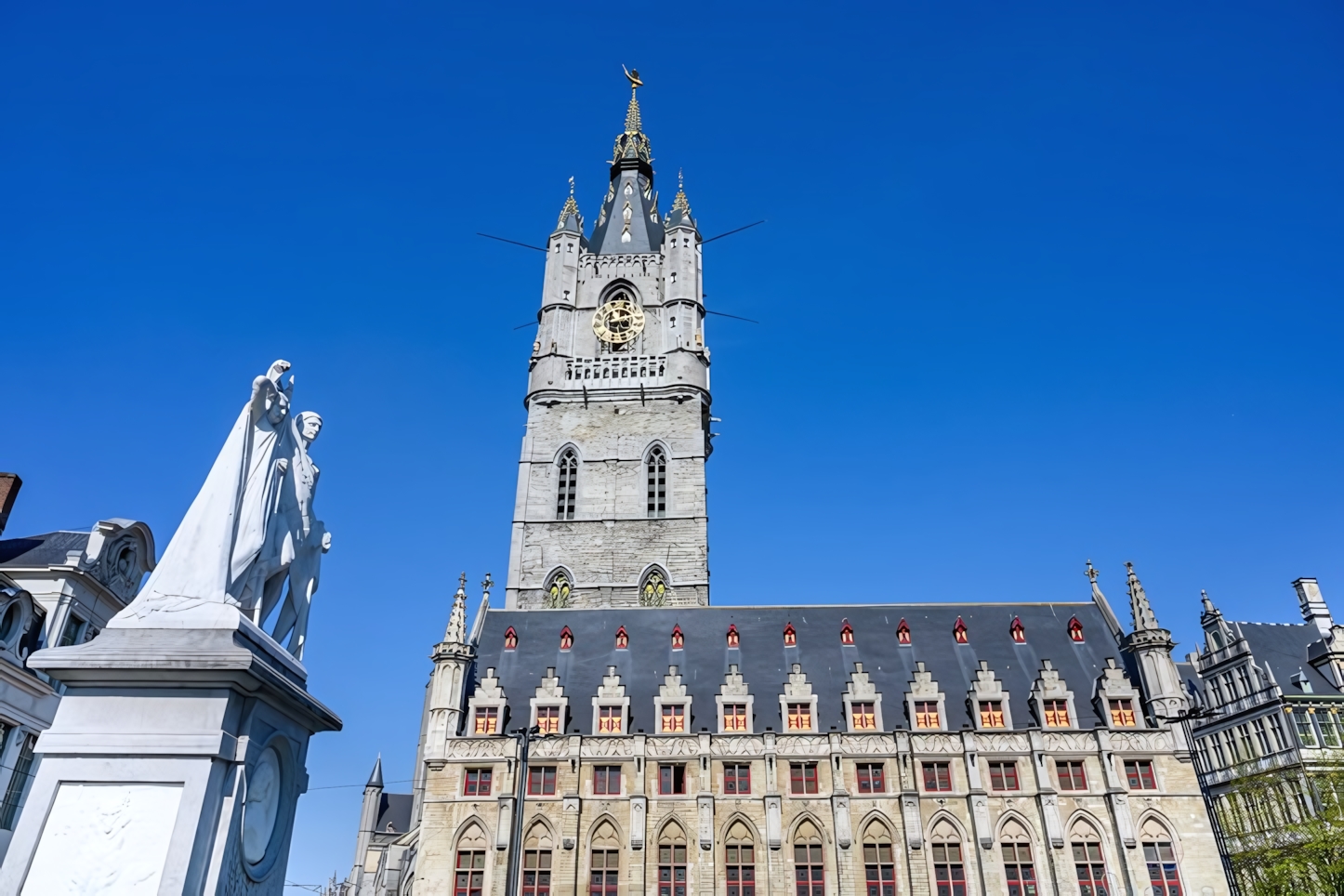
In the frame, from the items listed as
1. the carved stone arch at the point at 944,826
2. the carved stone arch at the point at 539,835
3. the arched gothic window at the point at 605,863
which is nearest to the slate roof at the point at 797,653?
the carved stone arch at the point at 944,826

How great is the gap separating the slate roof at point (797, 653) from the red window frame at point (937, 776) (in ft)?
4.91

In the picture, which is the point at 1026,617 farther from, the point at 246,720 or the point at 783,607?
the point at 246,720

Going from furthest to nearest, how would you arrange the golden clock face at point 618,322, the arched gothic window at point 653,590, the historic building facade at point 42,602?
the golden clock face at point 618,322, the arched gothic window at point 653,590, the historic building facade at point 42,602

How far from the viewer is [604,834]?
28000 mm

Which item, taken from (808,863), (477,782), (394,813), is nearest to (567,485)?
(477,782)

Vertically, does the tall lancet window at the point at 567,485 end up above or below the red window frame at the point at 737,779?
above

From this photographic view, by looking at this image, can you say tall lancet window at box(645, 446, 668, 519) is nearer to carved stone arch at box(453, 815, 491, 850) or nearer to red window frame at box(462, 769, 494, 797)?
red window frame at box(462, 769, 494, 797)

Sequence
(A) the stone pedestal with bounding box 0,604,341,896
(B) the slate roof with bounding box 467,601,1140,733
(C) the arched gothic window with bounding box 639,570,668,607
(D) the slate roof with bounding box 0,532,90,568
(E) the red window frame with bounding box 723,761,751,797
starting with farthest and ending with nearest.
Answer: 1. (C) the arched gothic window with bounding box 639,570,668,607
2. (B) the slate roof with bounding box 467,601,1140,733
3. (E) the red window frame with bounding box 723,761,751,797
4. (D) the slate roof with bounding box 0,532,90,568
5. (A) the stone pedestal with bounding box 0,604,341,896

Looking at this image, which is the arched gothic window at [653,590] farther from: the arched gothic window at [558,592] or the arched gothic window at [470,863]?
the arched gothic window at [470,863]

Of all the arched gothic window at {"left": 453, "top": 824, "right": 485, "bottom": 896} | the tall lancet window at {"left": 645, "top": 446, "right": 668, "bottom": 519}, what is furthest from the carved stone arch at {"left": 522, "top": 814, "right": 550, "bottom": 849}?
the tall lancet window at {"left": 645, "top": 446, "right": 668, "bottom": 519}

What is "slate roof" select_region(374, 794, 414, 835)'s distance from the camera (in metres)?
76.5

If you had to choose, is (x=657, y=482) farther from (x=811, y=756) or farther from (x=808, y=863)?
(x=808, y=863)

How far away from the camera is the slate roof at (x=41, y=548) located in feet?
88.3

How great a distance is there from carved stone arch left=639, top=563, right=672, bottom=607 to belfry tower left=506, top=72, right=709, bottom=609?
0.23 ft
